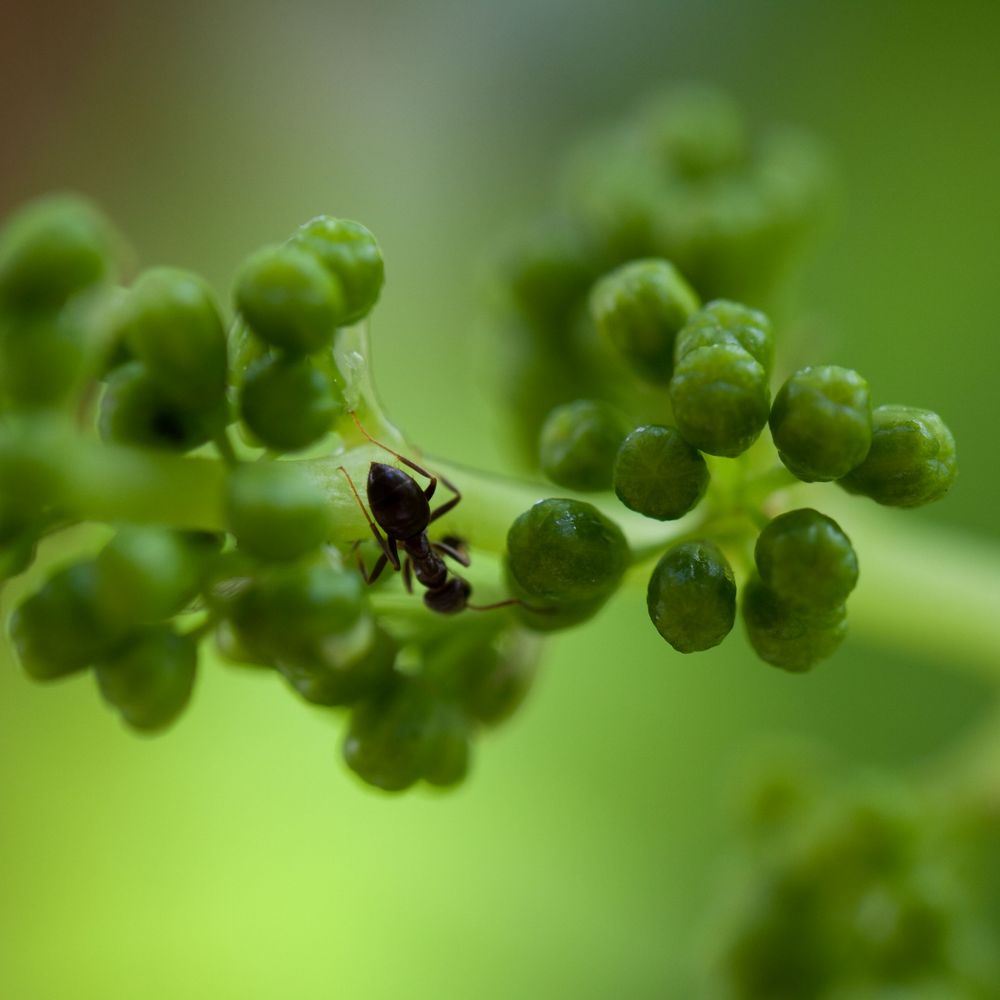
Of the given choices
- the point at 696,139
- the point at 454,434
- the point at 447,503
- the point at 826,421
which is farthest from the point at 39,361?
the point at 454,434

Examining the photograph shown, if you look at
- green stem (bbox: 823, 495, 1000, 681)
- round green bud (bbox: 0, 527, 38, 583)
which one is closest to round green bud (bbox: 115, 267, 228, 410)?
round green bud (bbox: 0, 527, 38, 583)

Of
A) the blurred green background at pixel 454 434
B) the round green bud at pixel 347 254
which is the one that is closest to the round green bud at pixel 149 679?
the round green bud at pixel 347 254

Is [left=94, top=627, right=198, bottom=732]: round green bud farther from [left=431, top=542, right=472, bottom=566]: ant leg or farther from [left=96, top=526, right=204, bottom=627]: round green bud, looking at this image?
[left=431, top=542, right=472, bottom=566]: ant leg

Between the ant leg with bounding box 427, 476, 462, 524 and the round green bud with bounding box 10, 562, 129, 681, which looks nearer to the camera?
the round green bud with bounding box 10, 562, 129, 681

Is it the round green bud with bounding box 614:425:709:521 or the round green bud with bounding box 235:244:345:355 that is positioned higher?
the round green bud with bounding box 235:244:345:355

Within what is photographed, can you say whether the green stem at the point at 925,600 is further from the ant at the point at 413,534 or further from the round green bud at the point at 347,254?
the round green bud at the point at 347,254

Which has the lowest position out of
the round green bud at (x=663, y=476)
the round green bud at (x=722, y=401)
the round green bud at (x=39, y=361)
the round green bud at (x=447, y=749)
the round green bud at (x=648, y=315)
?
the round green bud at (x=447, y=749)
